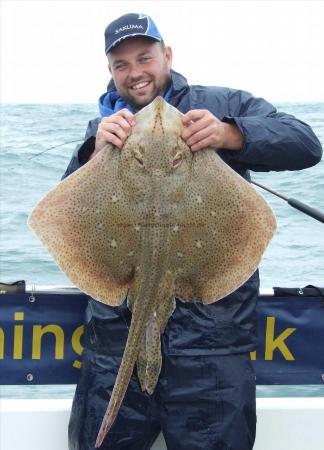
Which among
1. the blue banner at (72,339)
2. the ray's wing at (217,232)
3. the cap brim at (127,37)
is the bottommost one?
the blue banner at (72,339)

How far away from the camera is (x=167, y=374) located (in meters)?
2.82

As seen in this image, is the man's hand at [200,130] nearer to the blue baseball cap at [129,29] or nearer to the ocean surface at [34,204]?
the blue baseball cap at [129,29]

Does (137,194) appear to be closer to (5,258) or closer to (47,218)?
(47,218)

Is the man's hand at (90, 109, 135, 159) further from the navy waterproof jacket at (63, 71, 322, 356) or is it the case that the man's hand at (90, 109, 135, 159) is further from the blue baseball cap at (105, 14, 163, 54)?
the blue baseball cap at (105, 14, 163, 54)

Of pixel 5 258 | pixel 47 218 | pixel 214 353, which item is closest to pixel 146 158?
pixel 47 218

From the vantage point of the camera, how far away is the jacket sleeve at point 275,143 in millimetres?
2627

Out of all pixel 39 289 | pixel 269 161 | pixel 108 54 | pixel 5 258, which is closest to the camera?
pixel 269 161

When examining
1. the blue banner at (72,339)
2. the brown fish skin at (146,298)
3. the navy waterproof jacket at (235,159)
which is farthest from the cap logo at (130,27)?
the blue banner at (72,339)

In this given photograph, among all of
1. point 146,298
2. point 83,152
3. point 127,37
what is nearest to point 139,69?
point 127,37

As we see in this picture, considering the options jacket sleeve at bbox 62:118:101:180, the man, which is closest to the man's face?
the man

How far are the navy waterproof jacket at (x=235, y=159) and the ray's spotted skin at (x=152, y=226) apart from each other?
0.32 metres

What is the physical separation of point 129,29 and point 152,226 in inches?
35.5

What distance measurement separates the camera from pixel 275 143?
2646mm

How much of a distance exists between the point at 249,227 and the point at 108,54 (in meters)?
1.00
